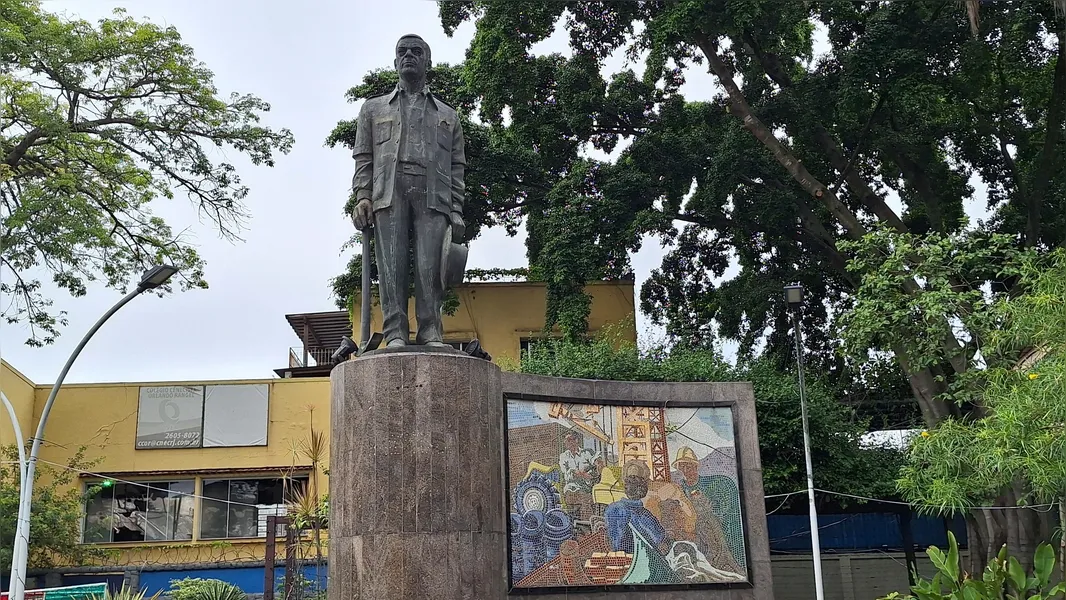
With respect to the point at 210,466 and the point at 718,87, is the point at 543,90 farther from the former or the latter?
the point at 210,466

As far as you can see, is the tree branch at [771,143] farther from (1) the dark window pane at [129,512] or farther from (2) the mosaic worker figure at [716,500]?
(1) the dark window pane at [129,512]

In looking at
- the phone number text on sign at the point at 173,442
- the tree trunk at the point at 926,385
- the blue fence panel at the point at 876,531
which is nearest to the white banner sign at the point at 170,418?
the phone number text on sign at the point at 173,442

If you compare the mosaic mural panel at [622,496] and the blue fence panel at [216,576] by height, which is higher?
the mosaic mural panel at [622,496]

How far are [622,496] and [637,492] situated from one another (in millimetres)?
182

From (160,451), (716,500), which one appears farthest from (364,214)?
(160,451)

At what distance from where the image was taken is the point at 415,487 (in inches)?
315

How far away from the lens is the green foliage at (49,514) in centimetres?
1944

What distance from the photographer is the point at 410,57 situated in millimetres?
9242

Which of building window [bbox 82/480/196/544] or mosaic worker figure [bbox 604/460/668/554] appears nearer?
mosaic worker figure [bbox 604/460/668/554]

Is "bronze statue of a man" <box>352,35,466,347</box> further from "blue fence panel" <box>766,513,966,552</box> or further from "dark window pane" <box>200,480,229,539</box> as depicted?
"dark window pane" <box>200,480,229,539</box>

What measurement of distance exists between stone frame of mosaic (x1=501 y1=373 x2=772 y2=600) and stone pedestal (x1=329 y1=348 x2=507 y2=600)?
3.95ft

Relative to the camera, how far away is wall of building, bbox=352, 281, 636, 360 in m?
25.2

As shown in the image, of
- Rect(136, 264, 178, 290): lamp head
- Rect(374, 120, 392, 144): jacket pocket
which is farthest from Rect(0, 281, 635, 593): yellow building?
Rect(374, 120, 392, 144): jacket pocket

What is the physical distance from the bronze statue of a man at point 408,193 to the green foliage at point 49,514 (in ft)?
43.5
